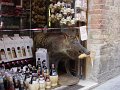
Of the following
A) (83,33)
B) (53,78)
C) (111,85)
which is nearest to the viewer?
(53,78)

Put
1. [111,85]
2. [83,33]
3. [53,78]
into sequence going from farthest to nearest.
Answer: [111,85] → [83,33] → [53,78]

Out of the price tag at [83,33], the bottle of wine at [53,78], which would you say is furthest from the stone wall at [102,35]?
the bottle of wine at [53,78]

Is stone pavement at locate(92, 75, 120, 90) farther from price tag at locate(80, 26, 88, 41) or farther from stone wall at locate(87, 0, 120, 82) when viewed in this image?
price tag at locate(80, 26, 88, 41)

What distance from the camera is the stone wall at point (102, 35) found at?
6.00 meters

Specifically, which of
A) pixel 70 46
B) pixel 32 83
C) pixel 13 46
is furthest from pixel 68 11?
pixel 32 83

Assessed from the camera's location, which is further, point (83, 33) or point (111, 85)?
point (111, 85)

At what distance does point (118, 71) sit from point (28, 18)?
2.50 m

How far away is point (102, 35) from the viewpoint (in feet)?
19.9

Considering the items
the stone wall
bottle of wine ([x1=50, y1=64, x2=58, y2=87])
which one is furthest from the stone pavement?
bottle of wine ([x1=50, y1=64, x2=58, y2=87])

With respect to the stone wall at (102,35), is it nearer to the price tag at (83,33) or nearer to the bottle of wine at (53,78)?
the price tag at (83,33)

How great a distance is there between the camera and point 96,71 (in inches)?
239

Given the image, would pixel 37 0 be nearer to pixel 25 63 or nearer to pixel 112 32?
pixel 25 63

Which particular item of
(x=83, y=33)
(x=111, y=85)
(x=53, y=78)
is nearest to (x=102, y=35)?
(x=83, y=33)

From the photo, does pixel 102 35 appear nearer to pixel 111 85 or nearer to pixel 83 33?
pixel 83 33
